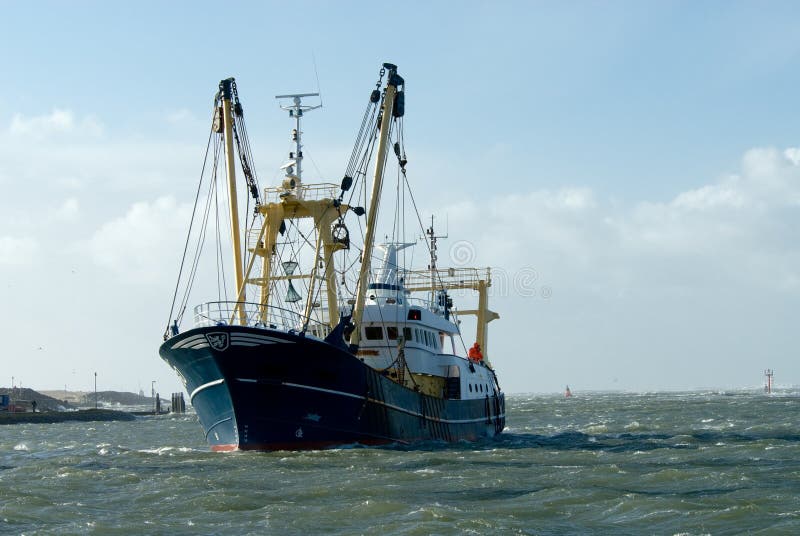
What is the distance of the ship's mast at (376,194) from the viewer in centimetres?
3722

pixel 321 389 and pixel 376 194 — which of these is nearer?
pixel 321 389

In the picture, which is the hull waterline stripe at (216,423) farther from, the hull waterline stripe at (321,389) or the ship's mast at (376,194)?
the ship's mast at (376,194)

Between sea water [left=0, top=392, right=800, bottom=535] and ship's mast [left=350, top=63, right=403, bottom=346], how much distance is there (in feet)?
18.5

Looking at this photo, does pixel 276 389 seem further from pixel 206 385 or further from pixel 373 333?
pixel 373 333

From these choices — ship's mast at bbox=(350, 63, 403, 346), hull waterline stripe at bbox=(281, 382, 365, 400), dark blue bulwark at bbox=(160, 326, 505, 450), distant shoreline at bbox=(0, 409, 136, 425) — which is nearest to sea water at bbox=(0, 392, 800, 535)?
dark blue bulwark at bbox=(160, 326, 505, 450)

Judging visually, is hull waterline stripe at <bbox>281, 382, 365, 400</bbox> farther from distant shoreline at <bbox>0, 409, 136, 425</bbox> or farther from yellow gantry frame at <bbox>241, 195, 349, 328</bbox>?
distant shoreline at <bbox>0, 409, 136, 425</bbox>

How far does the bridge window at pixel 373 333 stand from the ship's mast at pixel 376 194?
1418 mm

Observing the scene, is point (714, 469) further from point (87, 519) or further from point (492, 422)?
point (492, 422)

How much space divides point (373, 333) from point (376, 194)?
5739mm

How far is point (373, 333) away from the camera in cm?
4059

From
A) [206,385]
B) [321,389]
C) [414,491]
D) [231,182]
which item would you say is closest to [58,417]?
[231,182]

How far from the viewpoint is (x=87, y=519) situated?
19.3 meters

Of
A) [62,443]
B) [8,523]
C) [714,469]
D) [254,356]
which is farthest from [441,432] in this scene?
[8,523]

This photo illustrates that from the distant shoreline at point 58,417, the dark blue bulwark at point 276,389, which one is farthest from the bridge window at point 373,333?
the distant shoreline at point 58,417
